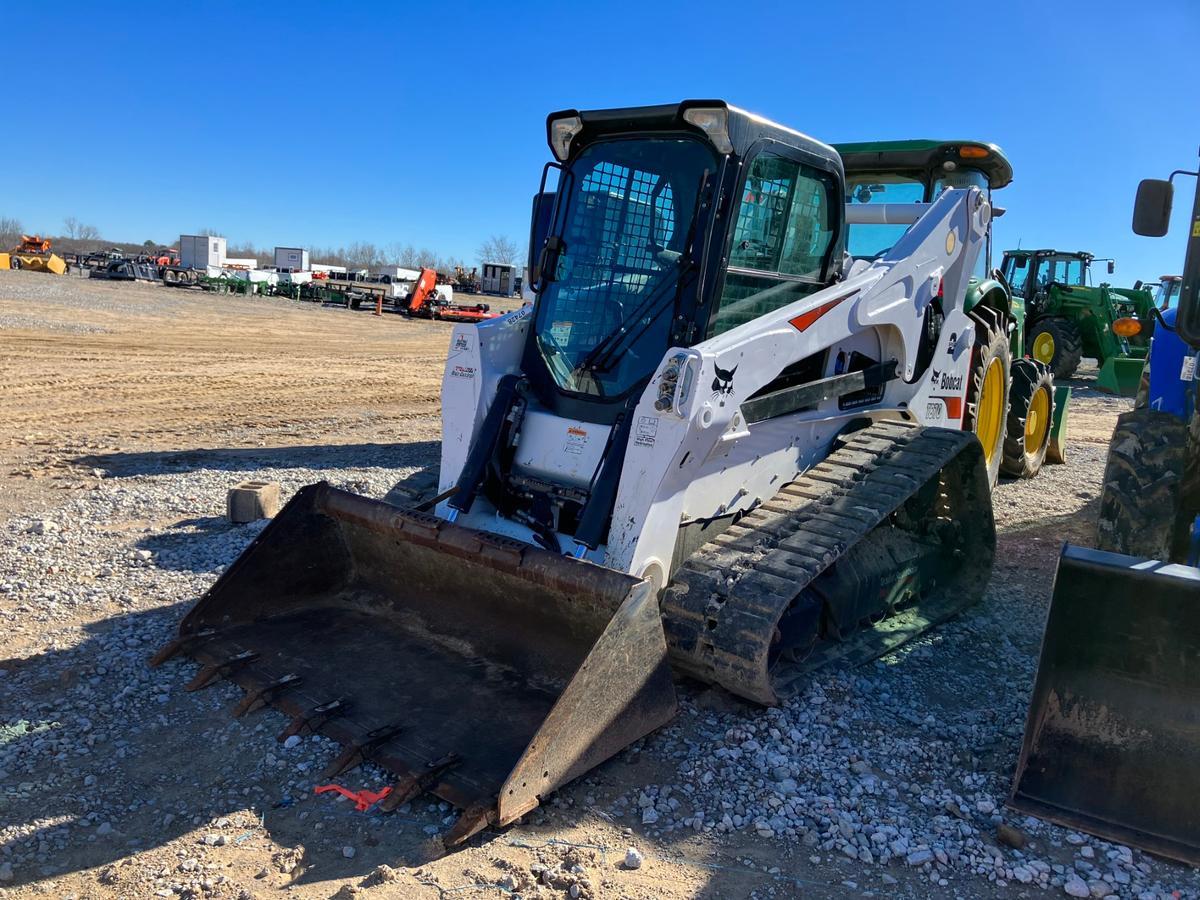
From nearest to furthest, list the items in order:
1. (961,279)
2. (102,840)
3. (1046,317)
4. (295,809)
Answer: (102,840) → (295,809) → (961,279) → (1046,317)

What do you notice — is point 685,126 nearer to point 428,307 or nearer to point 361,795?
point 361,795

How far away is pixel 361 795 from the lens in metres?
3.34

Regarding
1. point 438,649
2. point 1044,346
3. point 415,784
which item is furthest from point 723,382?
point 1044,346

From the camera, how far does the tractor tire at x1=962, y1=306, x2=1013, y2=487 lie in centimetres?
698

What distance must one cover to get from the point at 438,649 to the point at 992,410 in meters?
5.66

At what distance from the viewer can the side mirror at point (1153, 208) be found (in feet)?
12.8

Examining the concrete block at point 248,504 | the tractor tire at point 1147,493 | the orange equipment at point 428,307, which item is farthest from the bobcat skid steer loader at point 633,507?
the orange equipment at point 428,307

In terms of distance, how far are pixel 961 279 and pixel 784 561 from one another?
311cm

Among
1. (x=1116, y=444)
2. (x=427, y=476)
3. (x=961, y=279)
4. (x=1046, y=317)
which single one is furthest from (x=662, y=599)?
(x=1046, y=317)

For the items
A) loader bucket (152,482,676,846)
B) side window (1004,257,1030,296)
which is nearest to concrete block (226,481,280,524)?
loader bucket (152,482,676,846)

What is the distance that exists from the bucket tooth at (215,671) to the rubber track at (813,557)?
1.86 m

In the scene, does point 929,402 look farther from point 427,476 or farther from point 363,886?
point 363,886

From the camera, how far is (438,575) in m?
4.44

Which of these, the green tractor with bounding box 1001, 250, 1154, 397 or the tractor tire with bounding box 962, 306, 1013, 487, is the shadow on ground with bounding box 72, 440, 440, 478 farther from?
the green tractor with bounding box 1001, 250, 1154, 397
